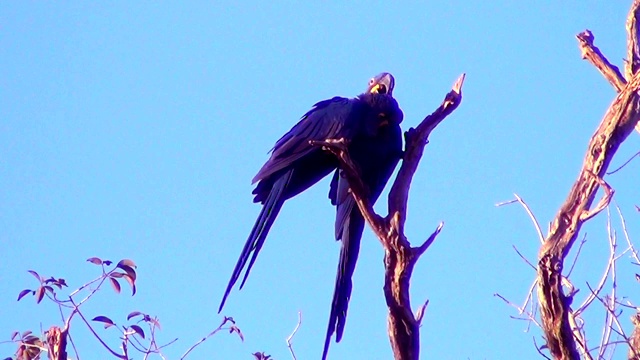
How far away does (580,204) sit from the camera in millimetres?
2594

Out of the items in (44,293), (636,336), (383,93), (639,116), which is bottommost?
(636,336)

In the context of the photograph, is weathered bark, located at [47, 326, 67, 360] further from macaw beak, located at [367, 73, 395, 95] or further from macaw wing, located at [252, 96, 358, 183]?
macaw beak, located at [367, 73, 395, 95]

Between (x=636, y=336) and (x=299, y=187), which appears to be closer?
(x=636, y=336)

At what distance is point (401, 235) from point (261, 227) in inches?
35.7

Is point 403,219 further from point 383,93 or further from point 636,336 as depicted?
point 383,93

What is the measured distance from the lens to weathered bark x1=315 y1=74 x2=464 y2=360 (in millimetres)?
2639

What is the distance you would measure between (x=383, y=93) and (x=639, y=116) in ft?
5.53

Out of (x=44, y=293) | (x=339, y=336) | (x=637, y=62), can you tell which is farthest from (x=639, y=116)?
(x=44, y=293)

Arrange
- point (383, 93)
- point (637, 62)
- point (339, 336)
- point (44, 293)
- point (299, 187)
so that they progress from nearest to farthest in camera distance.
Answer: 1. point (637, 62)
2. point (339, 336)
3. point (44, 293)
4. point (299, 187)
5. point (383, 93)

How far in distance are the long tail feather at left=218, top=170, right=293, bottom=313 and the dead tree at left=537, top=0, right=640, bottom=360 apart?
1262 millimetres

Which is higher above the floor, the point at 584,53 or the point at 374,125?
the point at 374,125

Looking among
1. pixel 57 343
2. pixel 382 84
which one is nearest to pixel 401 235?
pixel 57 343

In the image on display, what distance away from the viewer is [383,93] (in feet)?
14.1

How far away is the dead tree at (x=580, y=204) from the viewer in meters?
2.45
